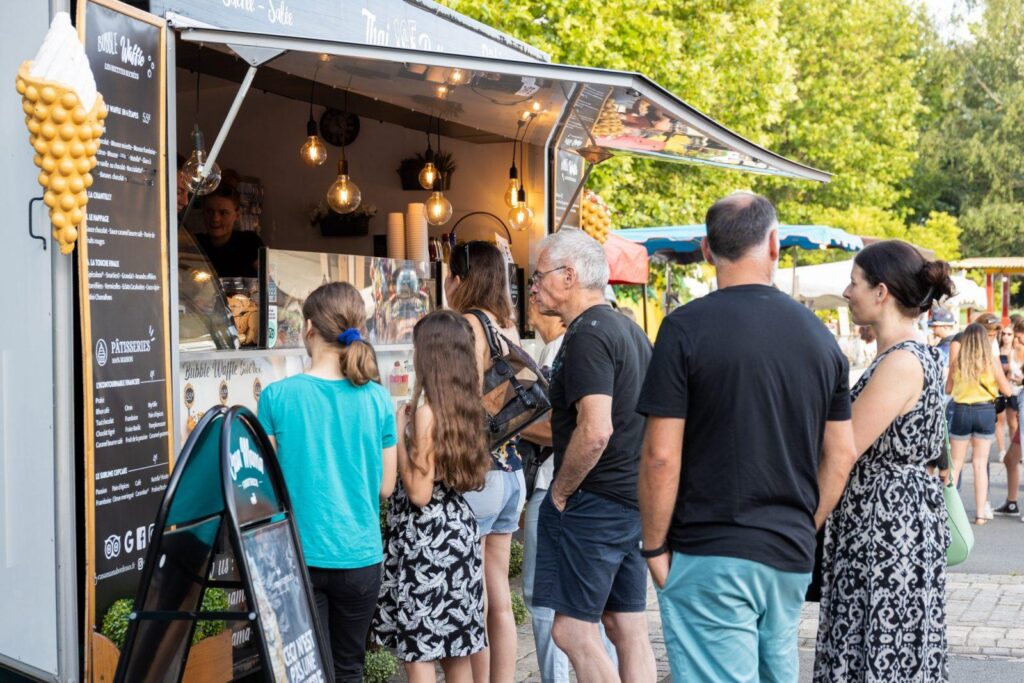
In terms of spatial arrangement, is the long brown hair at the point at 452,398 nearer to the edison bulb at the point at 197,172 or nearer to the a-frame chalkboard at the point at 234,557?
the a-frame chalkboard at the point at 234,557

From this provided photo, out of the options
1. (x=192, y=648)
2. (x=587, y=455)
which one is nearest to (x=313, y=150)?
(x=192, y=648)

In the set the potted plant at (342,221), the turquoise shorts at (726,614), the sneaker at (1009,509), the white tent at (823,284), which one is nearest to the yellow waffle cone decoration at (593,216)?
the potted plant at (342,221)

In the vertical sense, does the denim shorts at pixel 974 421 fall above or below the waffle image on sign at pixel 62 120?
below

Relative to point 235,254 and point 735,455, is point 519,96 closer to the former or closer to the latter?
point 235,254

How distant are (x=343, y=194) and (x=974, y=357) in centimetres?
581

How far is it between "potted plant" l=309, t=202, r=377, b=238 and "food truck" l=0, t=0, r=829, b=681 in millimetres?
680

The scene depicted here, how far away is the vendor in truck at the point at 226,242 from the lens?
8.05 m

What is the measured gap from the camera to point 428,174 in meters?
9.64

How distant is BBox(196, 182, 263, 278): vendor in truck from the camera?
8047 mm

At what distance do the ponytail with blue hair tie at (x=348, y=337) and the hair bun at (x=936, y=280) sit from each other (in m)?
1.89

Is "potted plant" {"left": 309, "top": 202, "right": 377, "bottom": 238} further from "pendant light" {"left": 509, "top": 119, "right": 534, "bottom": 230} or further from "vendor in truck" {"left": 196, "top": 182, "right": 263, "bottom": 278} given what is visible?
"vendor in truck" {"left": 196, "top": 182, "right": 263, "bottom": 278}

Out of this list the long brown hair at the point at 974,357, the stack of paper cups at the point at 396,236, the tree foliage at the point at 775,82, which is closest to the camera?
the stack of paper cups at the point at 396,236

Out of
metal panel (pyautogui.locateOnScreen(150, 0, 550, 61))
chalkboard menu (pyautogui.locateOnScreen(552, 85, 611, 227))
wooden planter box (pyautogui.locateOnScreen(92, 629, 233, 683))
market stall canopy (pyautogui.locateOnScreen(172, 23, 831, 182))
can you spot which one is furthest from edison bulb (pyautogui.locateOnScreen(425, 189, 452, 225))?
wooden planter box (pyautogui.locateOnScreen(92, 629, 233, 683))

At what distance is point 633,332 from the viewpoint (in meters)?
4.45
